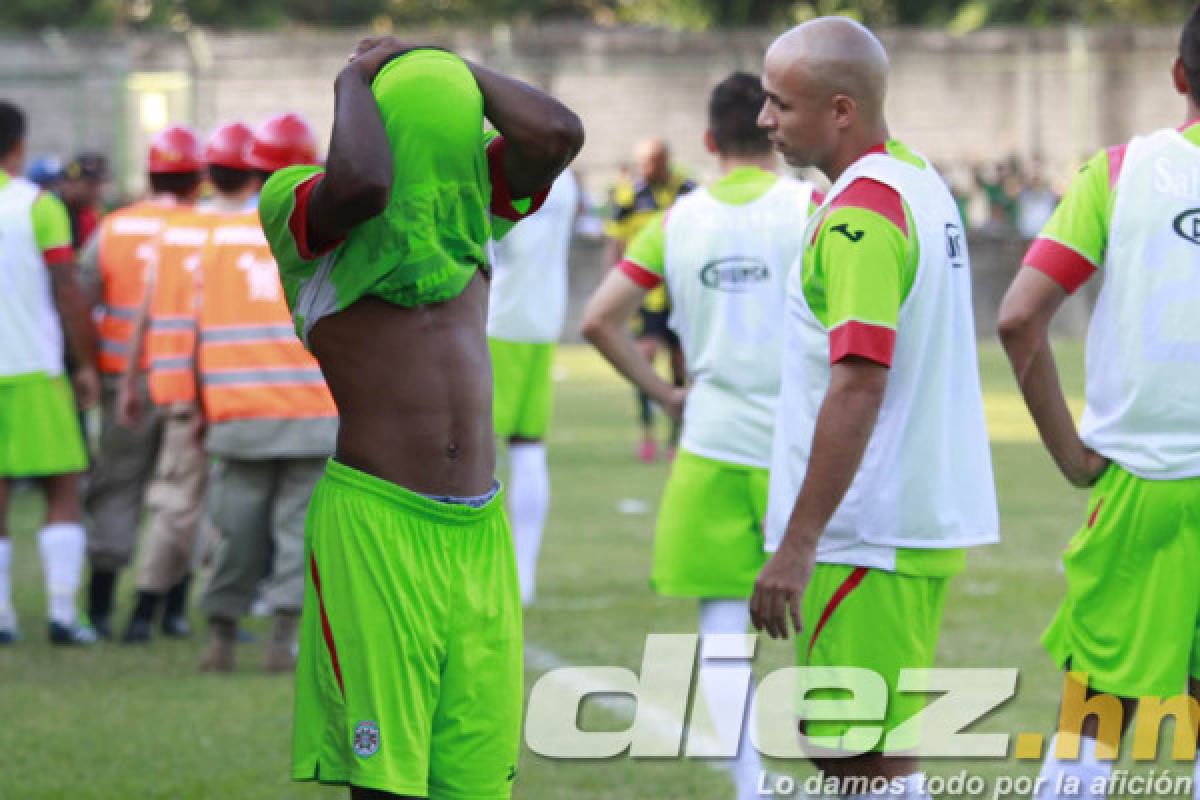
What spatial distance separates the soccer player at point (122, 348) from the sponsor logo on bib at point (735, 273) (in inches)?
151

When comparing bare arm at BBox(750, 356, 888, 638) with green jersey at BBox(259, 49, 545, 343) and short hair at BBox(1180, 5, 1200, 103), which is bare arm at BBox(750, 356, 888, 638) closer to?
green jersey at BBox(259, 49, 545, 343)

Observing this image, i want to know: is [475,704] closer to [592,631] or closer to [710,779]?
[710,779]

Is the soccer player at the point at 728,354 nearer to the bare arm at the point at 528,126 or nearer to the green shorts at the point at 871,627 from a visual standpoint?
the green shorts at the point at 871,627

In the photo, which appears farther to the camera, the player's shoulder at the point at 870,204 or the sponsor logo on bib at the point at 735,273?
the sponsor logo on bib at the point at 735,273

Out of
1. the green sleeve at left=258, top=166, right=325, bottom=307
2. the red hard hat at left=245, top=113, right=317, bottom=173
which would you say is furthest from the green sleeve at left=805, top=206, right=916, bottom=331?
the red hard hat at left=245, top=113, right=317, bottom=173

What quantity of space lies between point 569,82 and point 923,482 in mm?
29274

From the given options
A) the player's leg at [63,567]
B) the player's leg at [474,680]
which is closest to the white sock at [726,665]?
the player's leg at [474,680]

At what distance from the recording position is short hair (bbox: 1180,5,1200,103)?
4.86 meters

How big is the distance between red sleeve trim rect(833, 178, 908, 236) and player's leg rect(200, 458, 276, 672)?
4616 millimetres

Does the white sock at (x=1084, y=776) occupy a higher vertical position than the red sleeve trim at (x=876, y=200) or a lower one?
lower

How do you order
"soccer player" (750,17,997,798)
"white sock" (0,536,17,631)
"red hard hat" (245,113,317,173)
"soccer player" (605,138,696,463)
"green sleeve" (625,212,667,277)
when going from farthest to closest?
"soccer player" (605,138,696,463)
"white sock" (0,536,17,631)
"red hard hat" (245,113,317,173)
"green sleeve" (625,212,667,277)
"soccer player" (750,17,997,798)

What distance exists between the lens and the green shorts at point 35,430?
9188 millimetres

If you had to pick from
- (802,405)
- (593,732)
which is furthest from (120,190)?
(802,405)

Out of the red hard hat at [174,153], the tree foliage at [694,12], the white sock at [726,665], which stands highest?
the red hard hat at [174,153]
